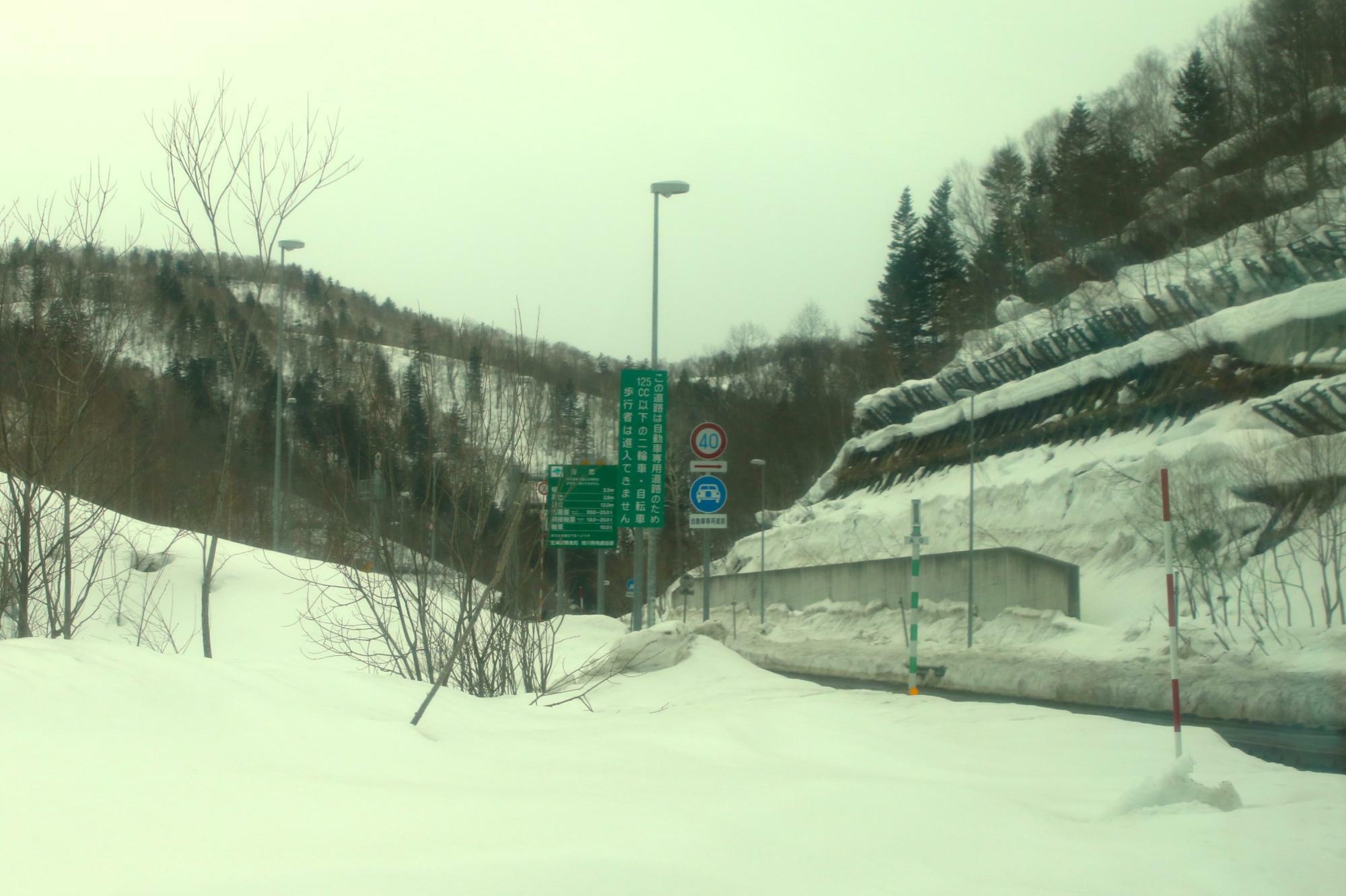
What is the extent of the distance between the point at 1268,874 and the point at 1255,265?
3554cm

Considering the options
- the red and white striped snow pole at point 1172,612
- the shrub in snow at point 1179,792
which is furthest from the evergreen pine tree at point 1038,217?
the shrub in snow at point 1179,792

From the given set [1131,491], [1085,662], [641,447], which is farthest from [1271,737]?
[1131,491]

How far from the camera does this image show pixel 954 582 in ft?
84.2

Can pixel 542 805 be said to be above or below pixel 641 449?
below

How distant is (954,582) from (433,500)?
18.4 meters

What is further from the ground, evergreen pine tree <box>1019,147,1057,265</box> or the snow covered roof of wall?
evergreen pine tree <box>1019,147,1057,265</box>

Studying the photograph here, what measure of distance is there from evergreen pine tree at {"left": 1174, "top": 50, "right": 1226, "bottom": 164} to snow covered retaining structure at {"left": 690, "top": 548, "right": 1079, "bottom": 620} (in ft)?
118

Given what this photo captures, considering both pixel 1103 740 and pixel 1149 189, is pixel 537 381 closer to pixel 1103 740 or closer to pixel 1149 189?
pixel 1103 740

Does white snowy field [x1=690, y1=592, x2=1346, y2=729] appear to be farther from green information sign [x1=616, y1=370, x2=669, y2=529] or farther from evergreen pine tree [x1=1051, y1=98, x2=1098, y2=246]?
evergreen pine tree [x1=1051, y1=98, x2=1098, y2=246]

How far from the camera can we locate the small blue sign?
15.2m

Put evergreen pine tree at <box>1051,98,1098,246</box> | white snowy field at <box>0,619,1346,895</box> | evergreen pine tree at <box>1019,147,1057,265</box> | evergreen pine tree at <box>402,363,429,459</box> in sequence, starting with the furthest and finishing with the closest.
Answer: evergreen pine tree at <box>1019,147,1057,265</box> → evergreen pine tree at <box>1051,98,1098,246</box> → evergreen pine tree at <box>402,363,429,459</box> → white snowy field at <box>0,619,1346,895</box>

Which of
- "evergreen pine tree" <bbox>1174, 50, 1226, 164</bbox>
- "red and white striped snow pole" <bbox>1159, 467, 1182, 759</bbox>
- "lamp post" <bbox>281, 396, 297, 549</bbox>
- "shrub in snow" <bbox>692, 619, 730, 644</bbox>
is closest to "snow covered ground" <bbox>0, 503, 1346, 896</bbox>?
"red and white striped snow pole" <bbox>1159, 467, 1182, 759</bbox>

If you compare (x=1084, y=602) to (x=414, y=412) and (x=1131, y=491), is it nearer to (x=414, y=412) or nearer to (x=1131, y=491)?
(x=1131, y=491)

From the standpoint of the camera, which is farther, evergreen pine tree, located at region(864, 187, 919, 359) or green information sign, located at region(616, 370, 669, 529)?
evergreen pine tree, located at region(864, 187, 919, 359)
